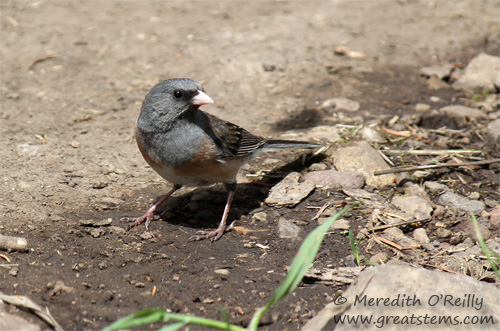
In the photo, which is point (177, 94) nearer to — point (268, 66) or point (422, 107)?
point (268, 66)

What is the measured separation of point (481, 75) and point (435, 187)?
94.5 inches

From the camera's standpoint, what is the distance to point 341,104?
20.0 ft

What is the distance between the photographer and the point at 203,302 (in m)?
3.32

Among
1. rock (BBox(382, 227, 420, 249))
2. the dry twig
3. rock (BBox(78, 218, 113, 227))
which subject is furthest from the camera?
the dry twig

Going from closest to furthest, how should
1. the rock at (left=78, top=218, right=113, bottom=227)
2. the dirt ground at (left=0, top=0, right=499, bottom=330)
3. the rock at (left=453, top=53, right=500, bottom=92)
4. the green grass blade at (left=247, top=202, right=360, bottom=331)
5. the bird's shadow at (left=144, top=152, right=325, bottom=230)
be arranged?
the green grass blade at (left=247, top=202, right=360, bottom=331)
the dirt ground at (left=0, top=0, right=499, bottom=330)
the rock at (left=78, top=218, right=113, bottom=227)
the bird's shadow at (left=144, top=152, right=325, bottom=230)
the rock at (left=453, top=53, right=500, bottom=92)

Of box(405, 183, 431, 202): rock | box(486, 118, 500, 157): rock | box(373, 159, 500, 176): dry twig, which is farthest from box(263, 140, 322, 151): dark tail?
box(486, 118, 500, 157): rock

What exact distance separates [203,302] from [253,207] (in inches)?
56.1

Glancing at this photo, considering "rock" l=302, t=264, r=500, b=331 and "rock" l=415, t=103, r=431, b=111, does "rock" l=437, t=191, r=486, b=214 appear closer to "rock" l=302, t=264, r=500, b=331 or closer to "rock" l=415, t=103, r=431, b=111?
"rock" l=302, t=264, r=500, b=331

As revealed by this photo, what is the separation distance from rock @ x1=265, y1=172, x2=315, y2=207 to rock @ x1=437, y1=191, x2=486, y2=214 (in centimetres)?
105

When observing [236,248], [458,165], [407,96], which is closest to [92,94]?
[236,248]

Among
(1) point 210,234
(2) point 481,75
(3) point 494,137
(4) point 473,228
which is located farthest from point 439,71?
(1) point 210,234

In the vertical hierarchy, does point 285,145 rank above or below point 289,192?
above

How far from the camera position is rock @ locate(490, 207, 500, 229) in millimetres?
4191

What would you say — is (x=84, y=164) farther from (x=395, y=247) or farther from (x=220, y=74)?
(x=395, y=247)
